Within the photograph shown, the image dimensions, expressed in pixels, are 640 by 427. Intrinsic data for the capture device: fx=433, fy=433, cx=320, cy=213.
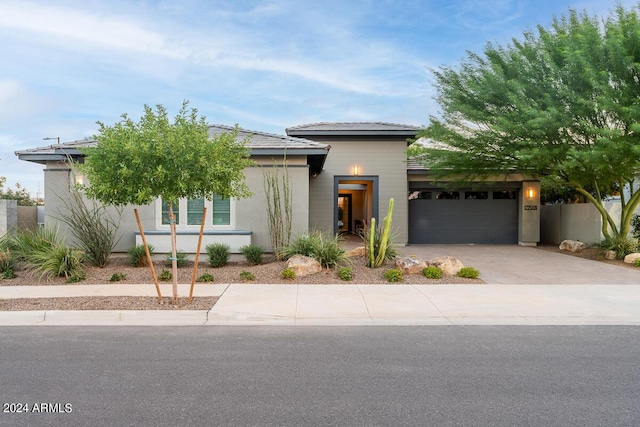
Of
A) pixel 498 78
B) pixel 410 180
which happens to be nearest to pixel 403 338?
pixel 498 78

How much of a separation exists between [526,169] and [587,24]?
17.3ft

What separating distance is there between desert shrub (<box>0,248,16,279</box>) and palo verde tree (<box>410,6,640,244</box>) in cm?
1377

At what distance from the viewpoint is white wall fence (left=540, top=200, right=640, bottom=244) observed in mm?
16781

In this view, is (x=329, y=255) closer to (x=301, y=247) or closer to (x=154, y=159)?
(x=301, y=247)

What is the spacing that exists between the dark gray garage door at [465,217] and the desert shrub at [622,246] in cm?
537

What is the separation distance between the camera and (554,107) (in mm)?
13180

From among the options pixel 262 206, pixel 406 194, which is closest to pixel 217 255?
pixel 262 206

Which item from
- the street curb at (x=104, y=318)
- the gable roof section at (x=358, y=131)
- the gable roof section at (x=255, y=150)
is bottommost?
the street curb at (x=104, y=318)

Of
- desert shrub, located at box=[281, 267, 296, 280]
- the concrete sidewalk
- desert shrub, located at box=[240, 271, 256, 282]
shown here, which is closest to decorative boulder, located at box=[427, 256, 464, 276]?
the concrete sidewalk

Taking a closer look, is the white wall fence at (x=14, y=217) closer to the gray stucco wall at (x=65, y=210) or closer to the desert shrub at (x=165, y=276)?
the gray stucco wall at (x=65, y=210)

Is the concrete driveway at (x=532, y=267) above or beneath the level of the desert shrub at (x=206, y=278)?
beneath

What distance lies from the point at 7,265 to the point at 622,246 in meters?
18.0

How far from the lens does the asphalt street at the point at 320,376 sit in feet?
12.5

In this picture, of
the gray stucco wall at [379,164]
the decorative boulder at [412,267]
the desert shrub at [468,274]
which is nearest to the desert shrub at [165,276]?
the decorative boulder at [412,267]
